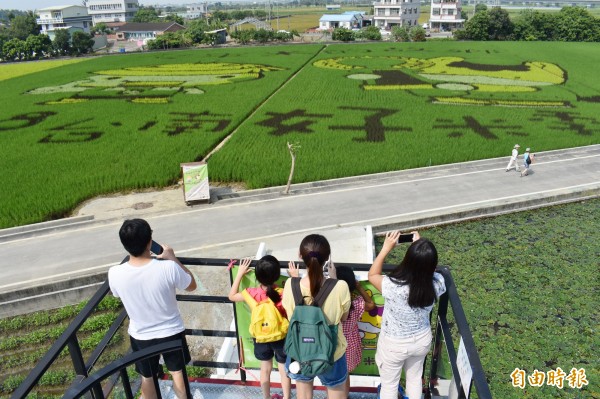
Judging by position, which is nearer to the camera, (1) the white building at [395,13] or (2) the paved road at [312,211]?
(2) the paved road at [312,211]

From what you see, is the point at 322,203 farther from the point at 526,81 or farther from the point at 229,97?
the point at 526,81

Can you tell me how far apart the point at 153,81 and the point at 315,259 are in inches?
1206

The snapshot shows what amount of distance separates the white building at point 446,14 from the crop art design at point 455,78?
48.2 meters

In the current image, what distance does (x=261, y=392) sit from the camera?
3.98 metres

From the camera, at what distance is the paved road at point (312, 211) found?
10.2m

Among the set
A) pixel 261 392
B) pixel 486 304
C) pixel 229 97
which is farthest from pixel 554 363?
pixel 229 97

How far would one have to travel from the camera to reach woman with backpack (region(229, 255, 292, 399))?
327cm

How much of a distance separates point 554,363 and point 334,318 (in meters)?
5.32

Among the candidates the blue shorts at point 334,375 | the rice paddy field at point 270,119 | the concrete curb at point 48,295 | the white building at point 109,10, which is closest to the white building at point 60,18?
the white building at point 109,10

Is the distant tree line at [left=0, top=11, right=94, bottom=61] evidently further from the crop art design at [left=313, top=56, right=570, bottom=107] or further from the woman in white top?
the woman in white top

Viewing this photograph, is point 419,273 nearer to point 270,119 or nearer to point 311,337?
point 311,337

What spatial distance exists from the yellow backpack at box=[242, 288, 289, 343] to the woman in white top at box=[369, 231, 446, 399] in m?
0.73

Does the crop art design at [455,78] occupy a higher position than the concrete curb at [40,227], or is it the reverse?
the crop art design at [455,78]

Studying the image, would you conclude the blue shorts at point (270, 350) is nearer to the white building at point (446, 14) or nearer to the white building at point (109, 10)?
the white building at point (446, 14)
